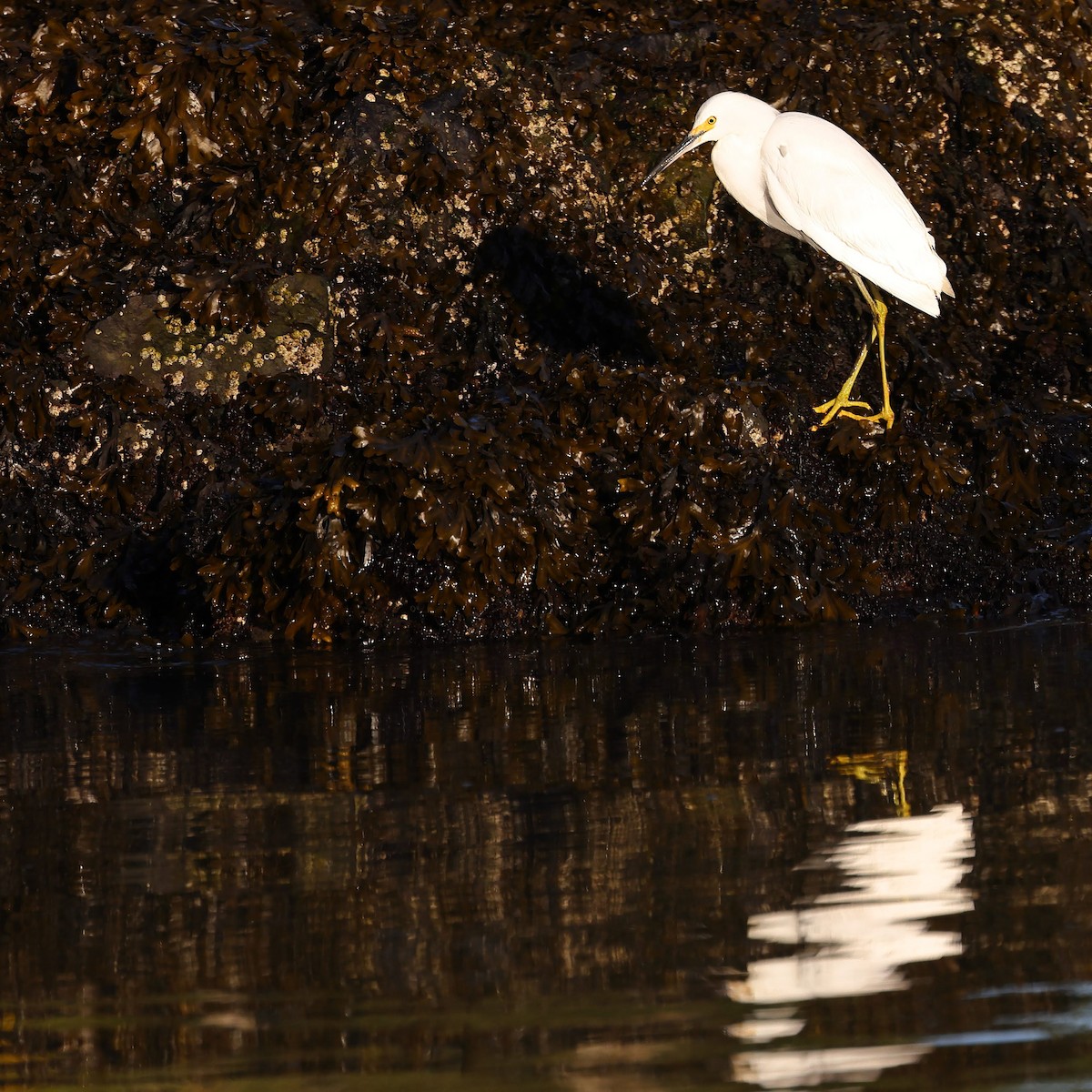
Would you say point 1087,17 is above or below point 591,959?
above

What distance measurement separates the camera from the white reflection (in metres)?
2.13

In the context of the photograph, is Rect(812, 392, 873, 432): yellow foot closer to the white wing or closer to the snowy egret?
the snowy egret

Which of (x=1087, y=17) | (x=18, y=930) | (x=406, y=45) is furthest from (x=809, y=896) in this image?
(x=1087, y=17)

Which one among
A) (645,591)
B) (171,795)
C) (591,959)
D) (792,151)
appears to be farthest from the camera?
(792,151)

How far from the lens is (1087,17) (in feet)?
30.6

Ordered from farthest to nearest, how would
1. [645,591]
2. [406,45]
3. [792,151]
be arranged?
[406,45]
[792,151]
[645,591]

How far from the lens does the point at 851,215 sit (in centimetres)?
695

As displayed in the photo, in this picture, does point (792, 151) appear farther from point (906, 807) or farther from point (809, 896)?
point (809, 896)

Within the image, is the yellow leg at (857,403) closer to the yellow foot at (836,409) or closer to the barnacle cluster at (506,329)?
the yellow foot at (836,409)

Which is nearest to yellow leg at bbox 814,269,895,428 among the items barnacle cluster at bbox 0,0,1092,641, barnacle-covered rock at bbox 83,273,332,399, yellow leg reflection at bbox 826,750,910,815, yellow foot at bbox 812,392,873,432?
yellow foot at bbox 812,392,873,432

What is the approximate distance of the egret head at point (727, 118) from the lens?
23.6ft

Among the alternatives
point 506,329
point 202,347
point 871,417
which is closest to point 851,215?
point 871,417

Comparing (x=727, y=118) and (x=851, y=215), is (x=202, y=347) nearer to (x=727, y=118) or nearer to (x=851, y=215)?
(x=727, y=118)

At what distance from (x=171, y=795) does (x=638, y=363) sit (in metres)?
4.01
